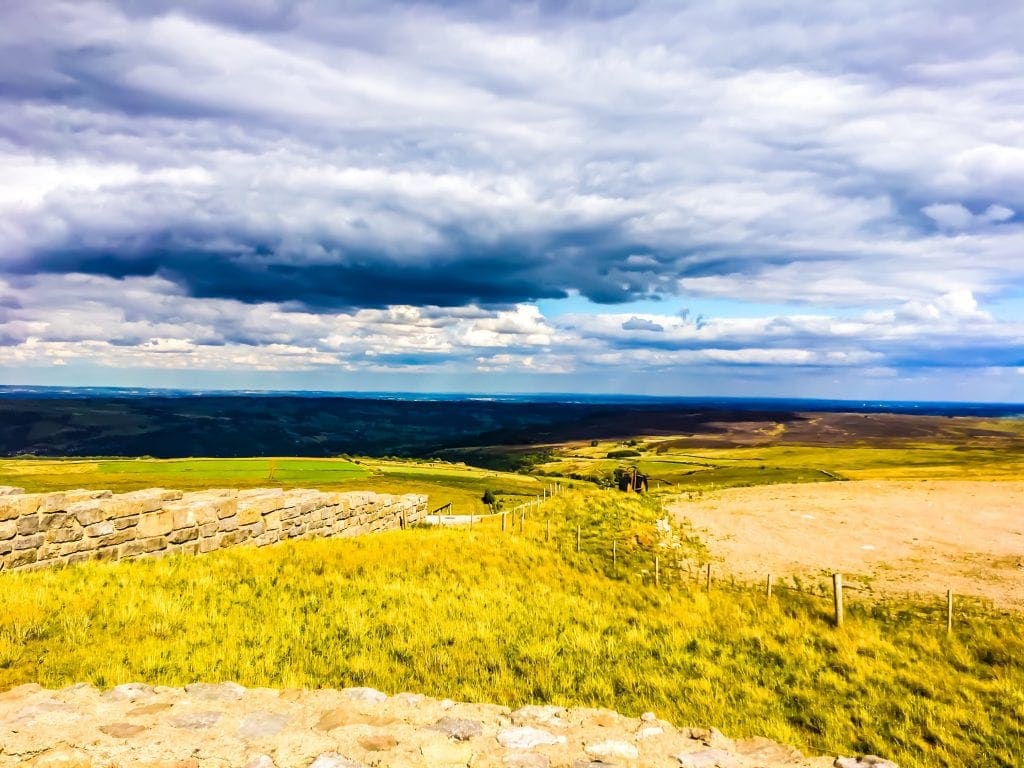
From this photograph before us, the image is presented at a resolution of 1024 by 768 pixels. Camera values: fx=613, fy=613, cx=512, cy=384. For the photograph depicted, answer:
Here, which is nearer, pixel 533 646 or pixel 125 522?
pixel 533 646

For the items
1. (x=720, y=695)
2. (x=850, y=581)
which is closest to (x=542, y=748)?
(x=720, y=695)

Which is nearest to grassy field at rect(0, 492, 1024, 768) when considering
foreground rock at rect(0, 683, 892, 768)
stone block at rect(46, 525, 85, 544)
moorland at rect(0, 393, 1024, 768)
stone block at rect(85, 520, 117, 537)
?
moorland at rect(0, 393, 1024, 768)

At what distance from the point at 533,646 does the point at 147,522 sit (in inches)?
401

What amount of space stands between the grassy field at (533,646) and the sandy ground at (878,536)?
5747mm

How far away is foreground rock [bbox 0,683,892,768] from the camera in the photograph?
18.0ft

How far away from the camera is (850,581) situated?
1997cm

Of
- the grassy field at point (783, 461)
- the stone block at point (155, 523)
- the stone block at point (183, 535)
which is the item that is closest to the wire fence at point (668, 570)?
the stone block at point (183, 535)

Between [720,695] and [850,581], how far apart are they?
14462mm

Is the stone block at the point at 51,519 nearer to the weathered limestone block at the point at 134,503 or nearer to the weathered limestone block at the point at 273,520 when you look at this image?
the weathered limestone block at the point at 134,503

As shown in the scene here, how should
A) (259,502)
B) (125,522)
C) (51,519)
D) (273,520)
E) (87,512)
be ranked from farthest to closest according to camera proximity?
(273,520), (259,502), (125,522), (87,512), (51,519)

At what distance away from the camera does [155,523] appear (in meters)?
14.6

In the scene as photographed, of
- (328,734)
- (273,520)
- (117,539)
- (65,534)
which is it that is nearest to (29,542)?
(65,534)

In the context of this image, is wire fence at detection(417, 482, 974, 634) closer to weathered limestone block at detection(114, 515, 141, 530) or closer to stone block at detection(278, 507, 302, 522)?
stone block at detection(278, 507, 302, 522)

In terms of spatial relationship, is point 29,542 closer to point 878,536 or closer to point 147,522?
point 147,522
